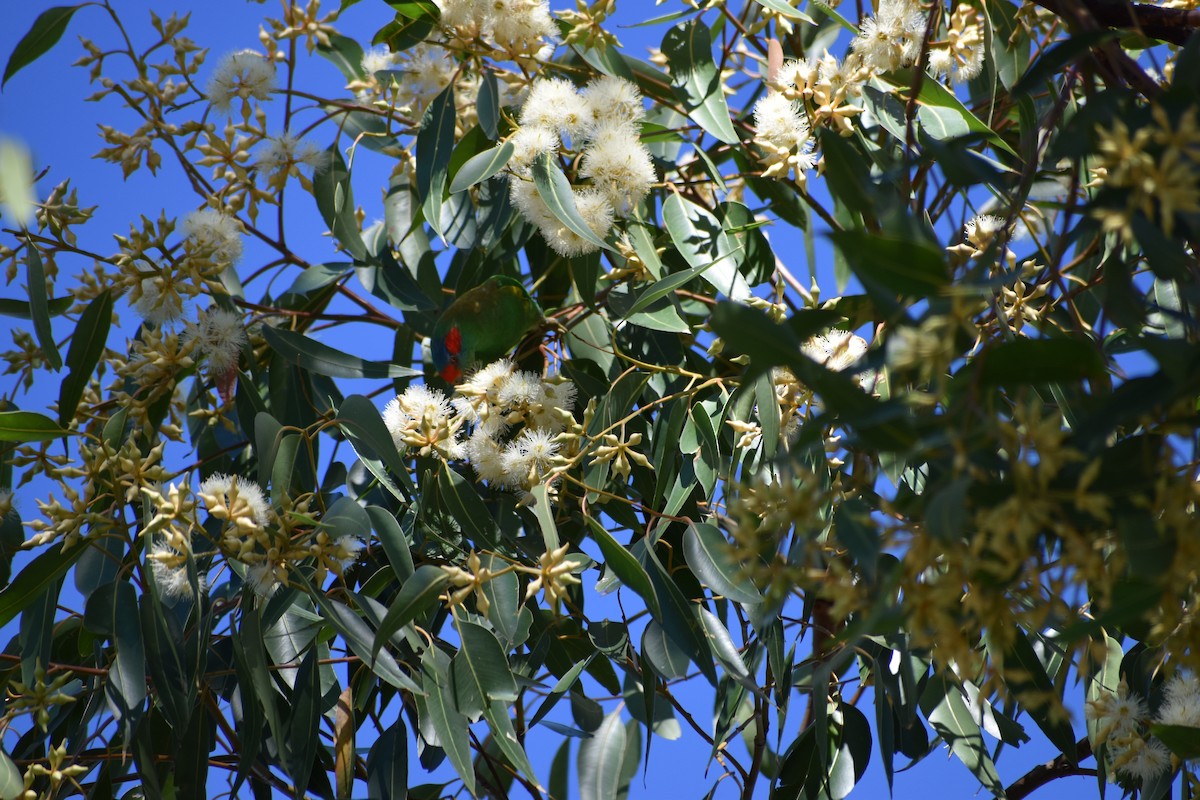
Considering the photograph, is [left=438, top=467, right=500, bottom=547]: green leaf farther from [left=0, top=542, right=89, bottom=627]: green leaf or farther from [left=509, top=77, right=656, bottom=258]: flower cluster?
[left=0, top=542, right=89, bottom=627]: green leaf

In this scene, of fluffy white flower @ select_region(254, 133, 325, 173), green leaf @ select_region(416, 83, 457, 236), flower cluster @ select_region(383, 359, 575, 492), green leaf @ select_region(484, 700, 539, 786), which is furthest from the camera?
fluffy white flower @ select_region(254, 133, 325, 173)

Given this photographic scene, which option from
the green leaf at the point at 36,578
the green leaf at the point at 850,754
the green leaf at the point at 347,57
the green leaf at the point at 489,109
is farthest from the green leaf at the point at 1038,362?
the green leaf at the point at 347,57

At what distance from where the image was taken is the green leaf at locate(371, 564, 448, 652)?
3.10 feet

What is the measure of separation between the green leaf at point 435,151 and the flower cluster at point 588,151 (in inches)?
3.5

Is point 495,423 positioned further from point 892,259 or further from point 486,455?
point 892,259

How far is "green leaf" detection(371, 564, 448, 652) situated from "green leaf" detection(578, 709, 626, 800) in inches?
17.1

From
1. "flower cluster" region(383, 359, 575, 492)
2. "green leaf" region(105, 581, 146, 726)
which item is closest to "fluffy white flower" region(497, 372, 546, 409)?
"flower cluster" region(383, 359, 575, 492)

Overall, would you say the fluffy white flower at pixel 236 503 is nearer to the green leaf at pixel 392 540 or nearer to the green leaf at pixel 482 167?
the green leaf at pixel 392 540

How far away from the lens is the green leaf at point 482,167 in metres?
1.18

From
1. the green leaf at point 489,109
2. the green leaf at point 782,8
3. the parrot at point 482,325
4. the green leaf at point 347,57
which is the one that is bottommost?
the parrot at point 482,325

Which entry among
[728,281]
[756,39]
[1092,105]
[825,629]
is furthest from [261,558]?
[756,39]

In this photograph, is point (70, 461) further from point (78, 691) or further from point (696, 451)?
point (696, 451)

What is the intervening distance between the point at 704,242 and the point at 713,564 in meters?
0.40

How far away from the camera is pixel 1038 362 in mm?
550
